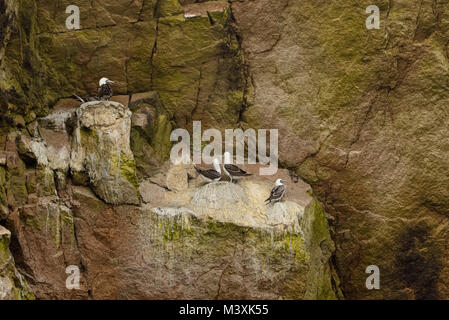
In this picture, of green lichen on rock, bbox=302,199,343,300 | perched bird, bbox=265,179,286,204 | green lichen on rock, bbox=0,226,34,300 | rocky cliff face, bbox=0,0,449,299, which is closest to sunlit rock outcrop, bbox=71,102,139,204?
rocky cliff face, bbox=0,0,449,299

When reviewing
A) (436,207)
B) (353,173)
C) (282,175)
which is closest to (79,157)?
(282,175)

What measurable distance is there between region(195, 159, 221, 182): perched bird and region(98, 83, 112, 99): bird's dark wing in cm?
215

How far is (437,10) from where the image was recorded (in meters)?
13.0

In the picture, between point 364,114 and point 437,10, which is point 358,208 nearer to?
point 364,114

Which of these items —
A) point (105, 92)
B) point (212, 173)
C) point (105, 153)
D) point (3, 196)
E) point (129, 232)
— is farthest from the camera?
point (105, 92)

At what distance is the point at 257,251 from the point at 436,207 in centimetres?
408

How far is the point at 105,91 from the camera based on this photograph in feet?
41.0

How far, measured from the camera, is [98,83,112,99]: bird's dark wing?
12.5 m

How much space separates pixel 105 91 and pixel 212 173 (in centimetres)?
250

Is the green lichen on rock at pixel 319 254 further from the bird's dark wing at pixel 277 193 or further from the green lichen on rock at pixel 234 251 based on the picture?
the bird's dark wing at pixel 277 193

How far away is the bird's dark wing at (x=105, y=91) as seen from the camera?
41.0 feet

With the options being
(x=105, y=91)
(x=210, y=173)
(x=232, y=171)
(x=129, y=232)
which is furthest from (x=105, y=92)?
(x=232, y=171)

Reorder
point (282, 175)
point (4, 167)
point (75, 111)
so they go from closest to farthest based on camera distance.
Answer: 1. point (4, 167)
2. point (75, 111)
3. point (282, 175)

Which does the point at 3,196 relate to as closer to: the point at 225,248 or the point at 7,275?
the point at 7,275
